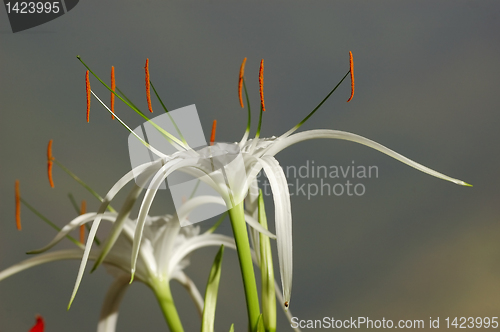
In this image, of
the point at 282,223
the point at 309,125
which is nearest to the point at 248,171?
the point at 282,223

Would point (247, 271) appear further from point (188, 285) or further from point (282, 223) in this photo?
point (188, 285)

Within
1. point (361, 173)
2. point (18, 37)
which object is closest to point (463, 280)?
point (361, 173)

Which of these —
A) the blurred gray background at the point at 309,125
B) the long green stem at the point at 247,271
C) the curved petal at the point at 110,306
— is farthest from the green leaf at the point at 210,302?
the blurred gray background at the point at 309,125

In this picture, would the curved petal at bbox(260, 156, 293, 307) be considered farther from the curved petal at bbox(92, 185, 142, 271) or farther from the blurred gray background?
the blurred gray background

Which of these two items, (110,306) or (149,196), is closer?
(149,196)

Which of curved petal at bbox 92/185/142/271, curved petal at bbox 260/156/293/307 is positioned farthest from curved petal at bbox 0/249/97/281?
curved petal at bbox 260/156/293/307

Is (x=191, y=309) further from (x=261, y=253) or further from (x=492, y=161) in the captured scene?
(x=492, y=161)
